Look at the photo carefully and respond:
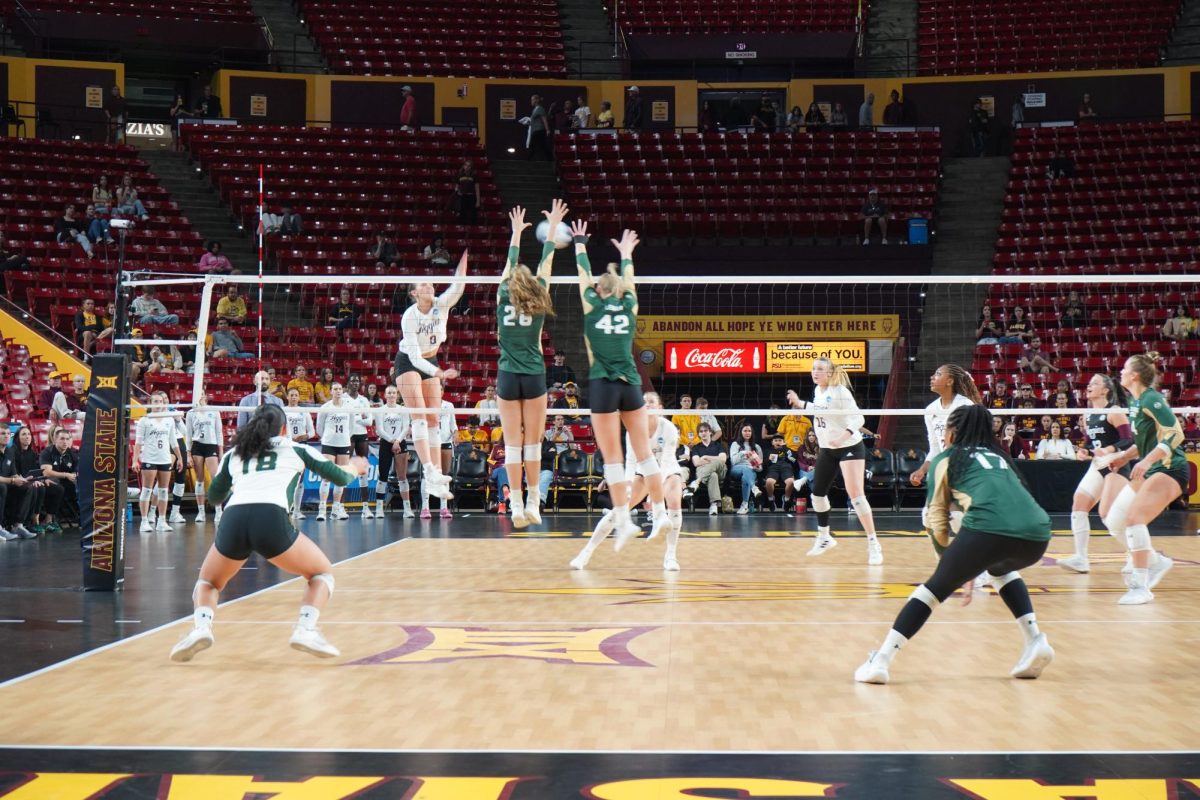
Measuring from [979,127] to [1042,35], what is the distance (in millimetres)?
4376

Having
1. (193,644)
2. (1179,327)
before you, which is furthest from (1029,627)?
(1179,327)

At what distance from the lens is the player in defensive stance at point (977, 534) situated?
5629 mm

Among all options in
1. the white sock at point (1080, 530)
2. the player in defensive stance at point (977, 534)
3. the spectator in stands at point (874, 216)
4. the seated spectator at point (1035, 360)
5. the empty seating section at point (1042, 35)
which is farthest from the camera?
the empty seating section at point (1042, 35)

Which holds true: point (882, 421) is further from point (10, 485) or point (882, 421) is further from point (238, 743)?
point (238, 743)

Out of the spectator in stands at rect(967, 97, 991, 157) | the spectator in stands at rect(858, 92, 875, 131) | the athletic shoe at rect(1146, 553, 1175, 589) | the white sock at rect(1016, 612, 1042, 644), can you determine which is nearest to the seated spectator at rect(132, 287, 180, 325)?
the athletic shoe at rect(1146, 553, 1175, 589)

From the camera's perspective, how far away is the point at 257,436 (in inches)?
245

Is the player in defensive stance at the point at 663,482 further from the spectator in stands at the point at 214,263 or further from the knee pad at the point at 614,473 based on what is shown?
the spectator in stands at the point at 214,263

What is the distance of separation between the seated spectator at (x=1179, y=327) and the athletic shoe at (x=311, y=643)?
15843 mm

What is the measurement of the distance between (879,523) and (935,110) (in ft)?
49.2

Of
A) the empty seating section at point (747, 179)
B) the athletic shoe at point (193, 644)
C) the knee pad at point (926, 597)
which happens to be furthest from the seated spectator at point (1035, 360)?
the athletic shoe at point (193, 644)

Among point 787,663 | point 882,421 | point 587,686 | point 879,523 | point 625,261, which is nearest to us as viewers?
point 587,686

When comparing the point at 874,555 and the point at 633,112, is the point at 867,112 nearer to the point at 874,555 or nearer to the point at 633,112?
the point at 633,112

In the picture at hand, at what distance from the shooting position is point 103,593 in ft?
29.6

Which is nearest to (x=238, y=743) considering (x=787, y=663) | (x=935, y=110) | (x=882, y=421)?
(x=787, y=663)
